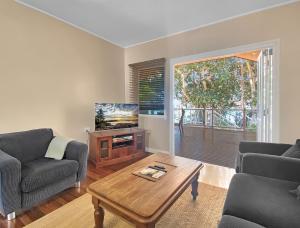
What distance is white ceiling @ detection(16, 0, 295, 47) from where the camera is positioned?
2.48 m

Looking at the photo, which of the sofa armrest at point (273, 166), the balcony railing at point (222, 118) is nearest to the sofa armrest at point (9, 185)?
the sofa armrest at point (273, 166)

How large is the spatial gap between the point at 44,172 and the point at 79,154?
0.46m

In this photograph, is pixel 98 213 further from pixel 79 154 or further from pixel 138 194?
pixel 79 154

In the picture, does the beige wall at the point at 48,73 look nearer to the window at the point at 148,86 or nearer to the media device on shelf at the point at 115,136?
the media device on shelf at the point at 115,136

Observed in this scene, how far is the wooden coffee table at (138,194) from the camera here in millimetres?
1162

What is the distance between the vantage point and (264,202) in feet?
3.76

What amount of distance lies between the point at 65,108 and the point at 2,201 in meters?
1.72

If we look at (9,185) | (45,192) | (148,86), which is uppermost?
(148,86)

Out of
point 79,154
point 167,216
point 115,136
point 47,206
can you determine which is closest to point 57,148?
point 79,154

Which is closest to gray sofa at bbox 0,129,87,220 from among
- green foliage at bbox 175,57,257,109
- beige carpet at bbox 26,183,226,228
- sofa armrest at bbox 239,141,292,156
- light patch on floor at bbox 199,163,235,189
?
beige carpet at bbox 26,183,226,228

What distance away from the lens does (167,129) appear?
147 inches

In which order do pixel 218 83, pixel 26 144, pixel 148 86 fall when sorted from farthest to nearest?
pixel 218 83, pixel 148 86, pixel 26 144

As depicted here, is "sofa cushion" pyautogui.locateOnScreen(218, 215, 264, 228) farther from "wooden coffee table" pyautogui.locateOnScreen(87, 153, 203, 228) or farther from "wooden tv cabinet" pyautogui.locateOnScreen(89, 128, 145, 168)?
"wooden tv cabinet" pyautogui.locateOnScreen(89, 128, 145, 168)

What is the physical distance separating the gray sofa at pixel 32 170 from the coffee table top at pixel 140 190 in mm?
776
